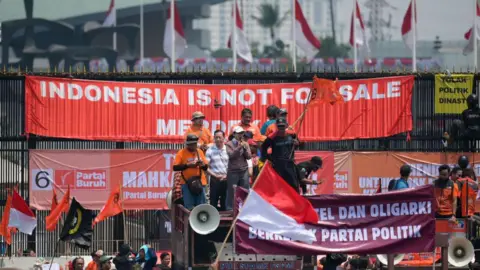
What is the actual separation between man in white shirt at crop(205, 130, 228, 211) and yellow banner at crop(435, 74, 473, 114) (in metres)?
7.39

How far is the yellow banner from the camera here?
85.3ft

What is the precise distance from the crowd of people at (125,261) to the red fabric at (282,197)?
412cm

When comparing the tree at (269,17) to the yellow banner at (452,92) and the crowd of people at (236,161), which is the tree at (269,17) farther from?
the crowd of people at (236,161)

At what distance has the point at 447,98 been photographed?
26031 mm

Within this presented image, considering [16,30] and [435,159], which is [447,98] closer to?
[435,159]

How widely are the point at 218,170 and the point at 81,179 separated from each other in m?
5.89

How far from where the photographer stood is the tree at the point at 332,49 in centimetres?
10862

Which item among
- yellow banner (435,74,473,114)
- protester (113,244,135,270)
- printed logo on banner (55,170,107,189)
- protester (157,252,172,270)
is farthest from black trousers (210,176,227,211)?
yellow banner (435,74,473,114)

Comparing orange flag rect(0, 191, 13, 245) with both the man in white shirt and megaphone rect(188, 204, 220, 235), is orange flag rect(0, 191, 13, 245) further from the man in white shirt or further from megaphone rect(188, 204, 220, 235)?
megaphone rect(188, 204, 220, 235)

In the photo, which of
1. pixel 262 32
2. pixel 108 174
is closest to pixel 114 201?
pixel 108 174

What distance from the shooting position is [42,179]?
25.0 meters

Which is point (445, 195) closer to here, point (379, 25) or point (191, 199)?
point (191, 199)

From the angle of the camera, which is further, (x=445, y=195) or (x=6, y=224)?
(x=6, y=224)

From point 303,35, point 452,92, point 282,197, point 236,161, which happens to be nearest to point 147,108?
point 452,92
